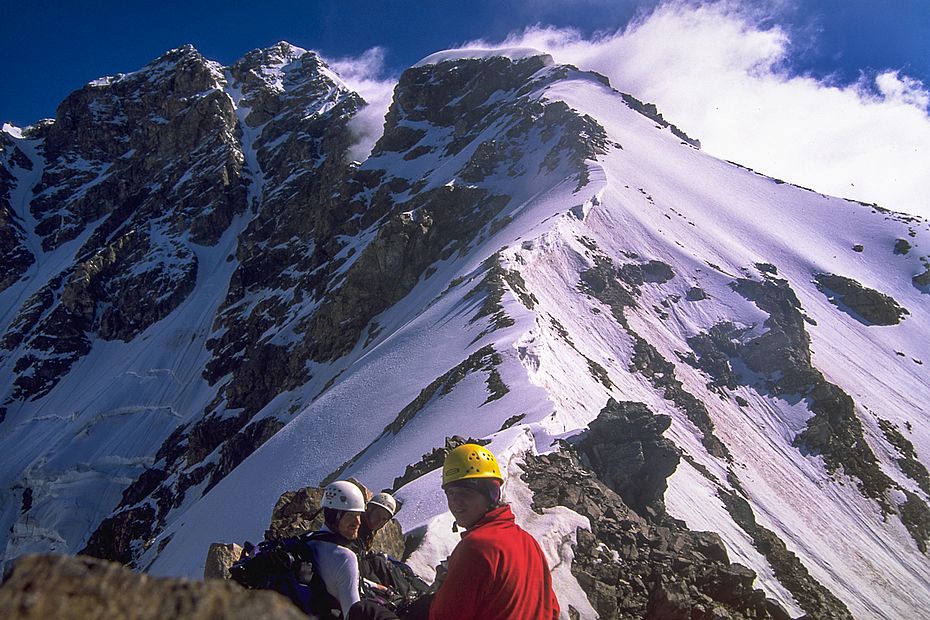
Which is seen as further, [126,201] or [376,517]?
[126,201]

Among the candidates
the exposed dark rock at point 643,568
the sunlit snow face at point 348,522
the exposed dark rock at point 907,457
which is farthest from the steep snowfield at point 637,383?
the sunlit snow face at point 348,522

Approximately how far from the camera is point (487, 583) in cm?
337

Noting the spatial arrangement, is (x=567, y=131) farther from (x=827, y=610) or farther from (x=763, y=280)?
Result: (x=827, y=610)

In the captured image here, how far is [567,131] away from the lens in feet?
181

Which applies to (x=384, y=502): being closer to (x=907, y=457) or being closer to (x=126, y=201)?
(x=907, y=457)

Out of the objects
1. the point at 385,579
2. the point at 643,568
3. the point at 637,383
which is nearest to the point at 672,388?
the point at 637,383

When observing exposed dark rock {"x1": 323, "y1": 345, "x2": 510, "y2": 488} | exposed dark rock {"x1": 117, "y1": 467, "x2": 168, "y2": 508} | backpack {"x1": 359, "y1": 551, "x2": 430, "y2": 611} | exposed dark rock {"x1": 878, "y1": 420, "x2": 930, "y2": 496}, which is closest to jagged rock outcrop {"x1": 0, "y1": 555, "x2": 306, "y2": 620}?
backpack {"x1": 359, "y1": 551, "x2": 430, "y2": 611}

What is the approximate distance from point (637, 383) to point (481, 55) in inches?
3267

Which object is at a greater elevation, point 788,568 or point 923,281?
point 788,568

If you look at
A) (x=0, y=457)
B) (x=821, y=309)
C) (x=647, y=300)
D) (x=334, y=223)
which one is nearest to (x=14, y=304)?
(x=0, y=457)

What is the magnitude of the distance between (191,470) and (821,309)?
175 feet

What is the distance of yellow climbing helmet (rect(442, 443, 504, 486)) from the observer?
407 cm

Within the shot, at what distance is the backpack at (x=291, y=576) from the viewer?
165 inches

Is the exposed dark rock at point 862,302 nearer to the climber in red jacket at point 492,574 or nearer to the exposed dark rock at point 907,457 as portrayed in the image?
the exposed dark rock at point 907,457
